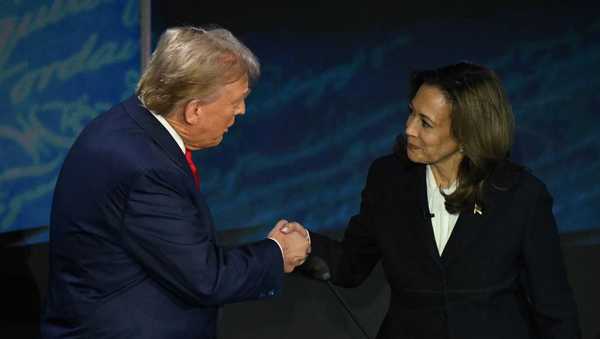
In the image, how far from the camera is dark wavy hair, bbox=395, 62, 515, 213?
2418 mm

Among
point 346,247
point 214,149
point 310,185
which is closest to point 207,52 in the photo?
point 346,247

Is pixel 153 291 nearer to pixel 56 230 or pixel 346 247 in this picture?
pixel 56 230

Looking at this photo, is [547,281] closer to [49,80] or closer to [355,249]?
[355,249]

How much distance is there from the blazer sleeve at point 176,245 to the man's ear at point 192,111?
15 cm

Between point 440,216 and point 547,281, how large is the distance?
0.31 meters

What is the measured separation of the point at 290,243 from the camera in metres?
2.28

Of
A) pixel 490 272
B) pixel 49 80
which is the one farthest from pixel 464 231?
pixel 49 80

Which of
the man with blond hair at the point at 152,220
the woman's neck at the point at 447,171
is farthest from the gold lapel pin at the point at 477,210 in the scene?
the man with blond hair at the point at 152,220

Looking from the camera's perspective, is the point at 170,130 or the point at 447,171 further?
the point at 447,171

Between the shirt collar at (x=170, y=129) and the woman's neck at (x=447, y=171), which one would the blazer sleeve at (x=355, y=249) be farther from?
the shirt collar at (x=170, y=129)

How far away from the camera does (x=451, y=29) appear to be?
4.30 metres

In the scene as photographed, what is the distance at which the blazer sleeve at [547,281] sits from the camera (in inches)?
93.0

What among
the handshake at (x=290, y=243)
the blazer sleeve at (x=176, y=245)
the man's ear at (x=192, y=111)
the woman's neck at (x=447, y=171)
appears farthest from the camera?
the woman's neck at (x=447, y=171)

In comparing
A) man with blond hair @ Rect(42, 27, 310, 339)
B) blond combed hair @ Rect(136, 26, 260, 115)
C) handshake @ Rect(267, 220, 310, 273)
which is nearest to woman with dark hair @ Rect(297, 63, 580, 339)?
handshake @ Rect(267, 220, 310, 273)
